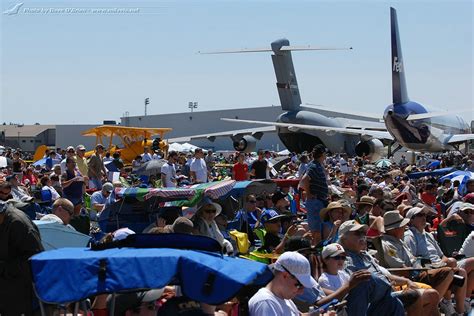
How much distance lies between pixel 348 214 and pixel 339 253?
332 cm

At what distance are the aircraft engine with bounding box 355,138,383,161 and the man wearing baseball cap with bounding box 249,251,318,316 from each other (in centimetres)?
3536

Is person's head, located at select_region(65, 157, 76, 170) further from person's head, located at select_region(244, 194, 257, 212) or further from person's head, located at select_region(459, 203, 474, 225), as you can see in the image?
person's head, located at select_region(459, 203, 474, 225)

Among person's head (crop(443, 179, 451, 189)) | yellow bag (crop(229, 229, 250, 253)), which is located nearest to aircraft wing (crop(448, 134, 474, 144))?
person's head (crop(443, 179, 451, 189))

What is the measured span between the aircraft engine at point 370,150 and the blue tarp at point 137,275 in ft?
120

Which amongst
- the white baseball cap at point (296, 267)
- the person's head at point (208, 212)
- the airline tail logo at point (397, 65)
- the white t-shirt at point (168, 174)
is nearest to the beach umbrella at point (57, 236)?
the person's head at point (208, 212)

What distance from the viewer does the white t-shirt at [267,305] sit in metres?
5.66

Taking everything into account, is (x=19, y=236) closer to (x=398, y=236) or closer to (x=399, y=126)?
(x=398, y=236)

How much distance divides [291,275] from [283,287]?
0.10m

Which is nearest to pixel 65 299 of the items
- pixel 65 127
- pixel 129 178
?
pixel 129 178

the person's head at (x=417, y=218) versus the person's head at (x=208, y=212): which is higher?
the person's head at (x=208, y=212)

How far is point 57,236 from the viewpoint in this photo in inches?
309

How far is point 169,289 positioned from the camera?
19.0ft

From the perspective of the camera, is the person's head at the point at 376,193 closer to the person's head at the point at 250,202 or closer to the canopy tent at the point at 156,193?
the person's head at the point at 250,202

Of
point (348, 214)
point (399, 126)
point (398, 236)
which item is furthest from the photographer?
point (399, 126)
